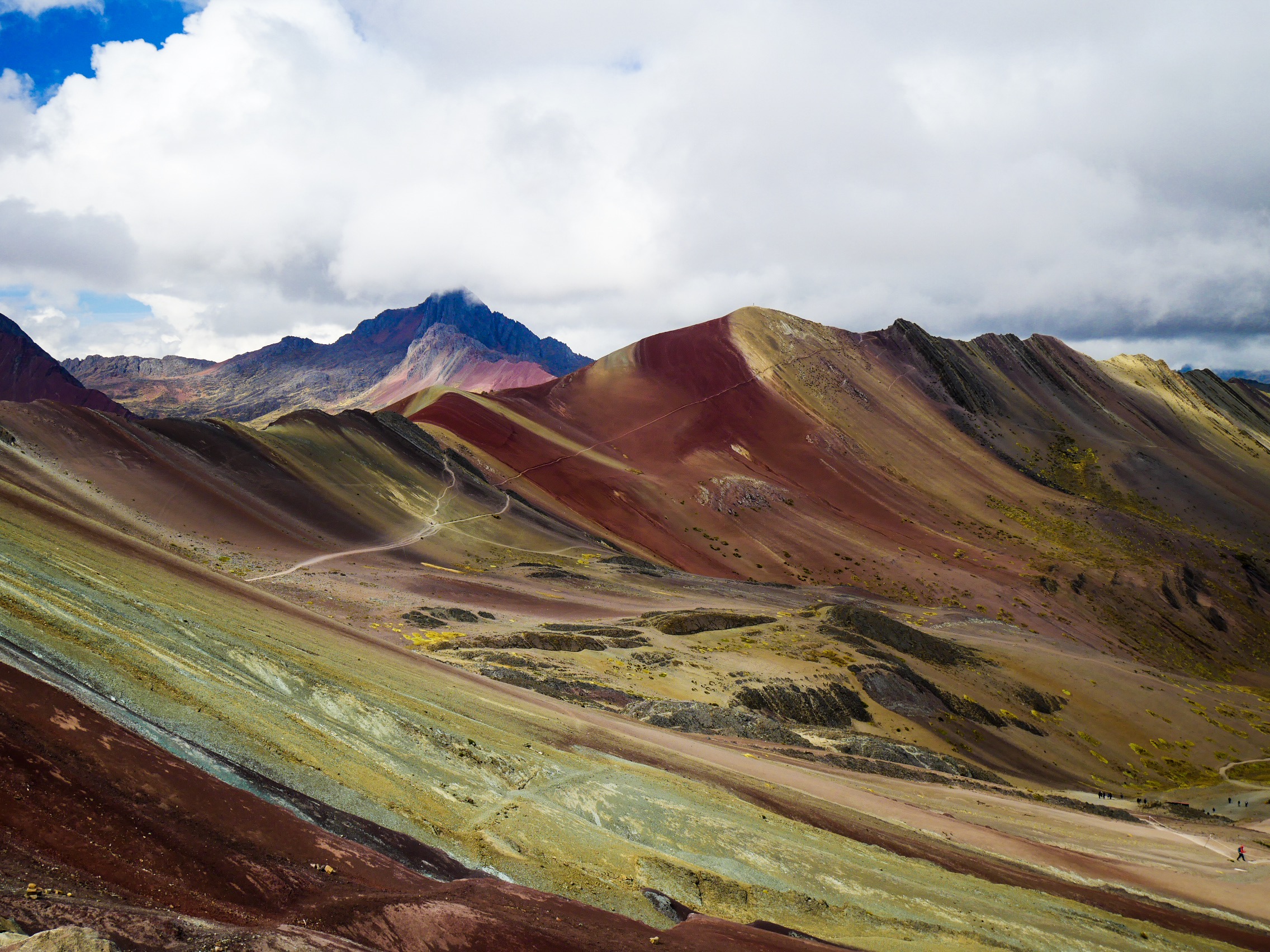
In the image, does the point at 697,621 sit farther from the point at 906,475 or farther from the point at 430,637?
the point at 906,475

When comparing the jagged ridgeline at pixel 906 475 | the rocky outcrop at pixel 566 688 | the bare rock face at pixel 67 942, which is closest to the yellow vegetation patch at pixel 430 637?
the rocky outcrop at pixel 566 688

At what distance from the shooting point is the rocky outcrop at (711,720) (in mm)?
34562

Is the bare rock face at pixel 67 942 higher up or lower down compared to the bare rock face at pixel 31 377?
lower down

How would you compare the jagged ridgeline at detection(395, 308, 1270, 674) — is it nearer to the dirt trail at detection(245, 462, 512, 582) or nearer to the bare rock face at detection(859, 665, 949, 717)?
the dirt trail at detection(245, 462, 512, 582)

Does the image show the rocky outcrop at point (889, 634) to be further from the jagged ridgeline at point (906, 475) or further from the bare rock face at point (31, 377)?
the bare rock face at point (31, 377)

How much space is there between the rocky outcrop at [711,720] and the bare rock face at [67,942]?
27.8 m

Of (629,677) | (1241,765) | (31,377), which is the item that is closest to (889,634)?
(629,677)

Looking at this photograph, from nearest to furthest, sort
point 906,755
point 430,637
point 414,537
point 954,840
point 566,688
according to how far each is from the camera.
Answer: point 954,840
point 566,688
point 906,755
point 430,637
point 414,537

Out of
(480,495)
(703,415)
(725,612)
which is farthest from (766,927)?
(703,415)

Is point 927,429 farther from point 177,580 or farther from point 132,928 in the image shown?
point 132,928

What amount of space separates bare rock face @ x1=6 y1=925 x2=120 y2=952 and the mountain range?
15.6 inches

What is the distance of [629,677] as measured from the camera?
40969mm

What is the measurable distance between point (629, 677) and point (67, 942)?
35.1m

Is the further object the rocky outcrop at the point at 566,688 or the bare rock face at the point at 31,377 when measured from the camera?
the bare rock face at the point at 31,377
